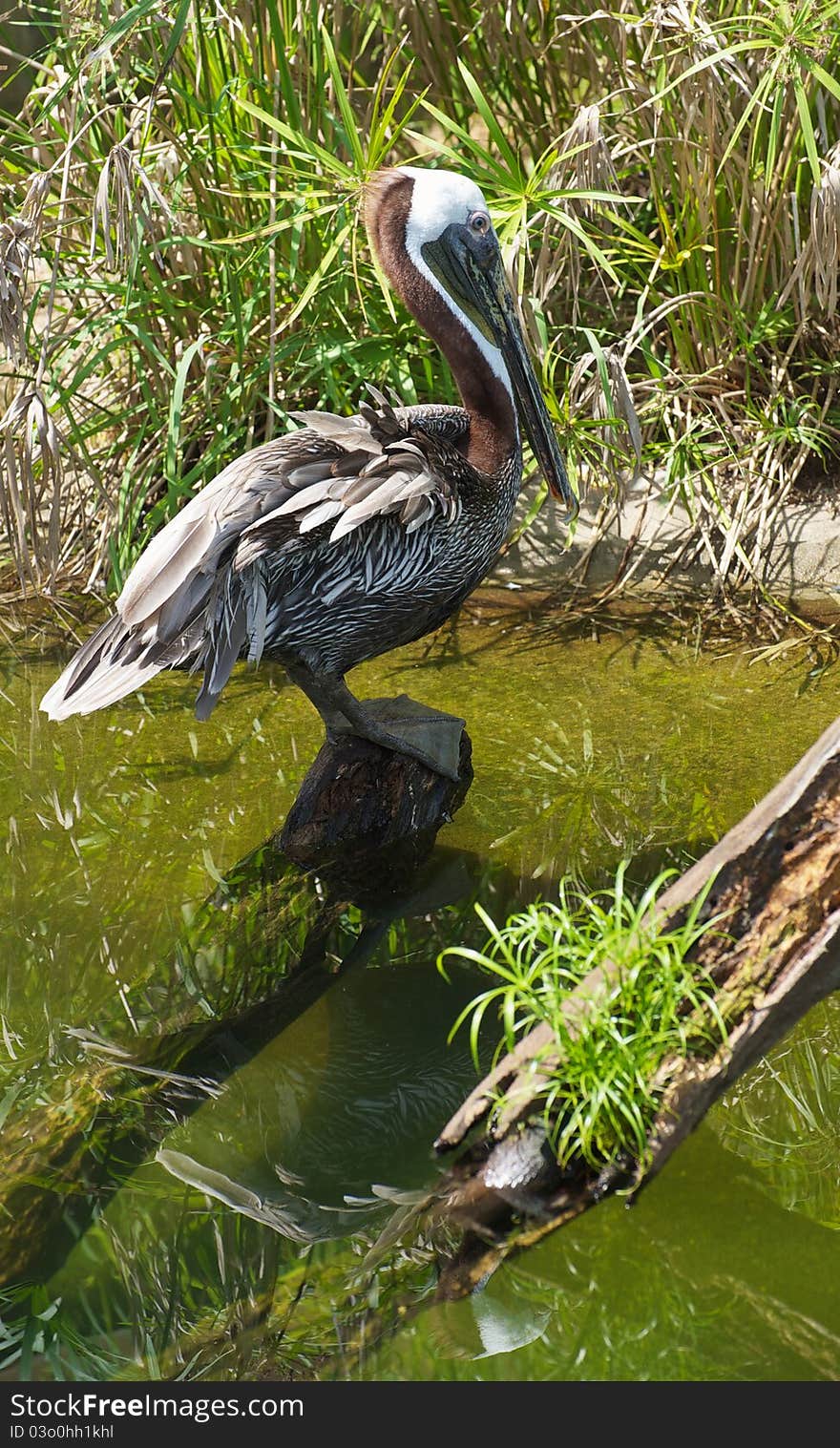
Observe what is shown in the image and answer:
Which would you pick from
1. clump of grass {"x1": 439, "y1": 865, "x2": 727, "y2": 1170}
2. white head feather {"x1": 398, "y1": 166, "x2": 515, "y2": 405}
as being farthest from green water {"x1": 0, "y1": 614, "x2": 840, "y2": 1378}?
white head feather {"x1": 398, "y1": 166, "x2": 515, "y2": 405}

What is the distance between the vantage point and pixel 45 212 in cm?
446

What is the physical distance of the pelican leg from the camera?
133 inches

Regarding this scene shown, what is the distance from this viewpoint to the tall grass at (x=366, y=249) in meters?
3.90

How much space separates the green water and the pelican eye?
1.32 metres

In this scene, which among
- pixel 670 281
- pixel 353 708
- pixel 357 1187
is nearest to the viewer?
pixel 357 1187

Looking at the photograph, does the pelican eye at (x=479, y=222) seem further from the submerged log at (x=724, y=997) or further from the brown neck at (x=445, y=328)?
the submerged log at (x=724, y=997)

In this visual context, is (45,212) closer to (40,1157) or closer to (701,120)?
(701,120)

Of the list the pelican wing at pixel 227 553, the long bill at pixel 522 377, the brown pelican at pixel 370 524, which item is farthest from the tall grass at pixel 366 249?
the pelican wing at pixel 227 553

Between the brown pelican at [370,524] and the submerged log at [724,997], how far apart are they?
3.57ft

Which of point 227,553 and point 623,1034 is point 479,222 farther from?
point 623,1034

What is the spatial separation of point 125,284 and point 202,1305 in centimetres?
304

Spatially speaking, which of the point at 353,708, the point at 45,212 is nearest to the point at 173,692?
the point at 353,708

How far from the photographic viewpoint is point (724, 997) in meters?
2.33

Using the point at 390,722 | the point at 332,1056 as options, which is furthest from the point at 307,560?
the point at 332,1056
